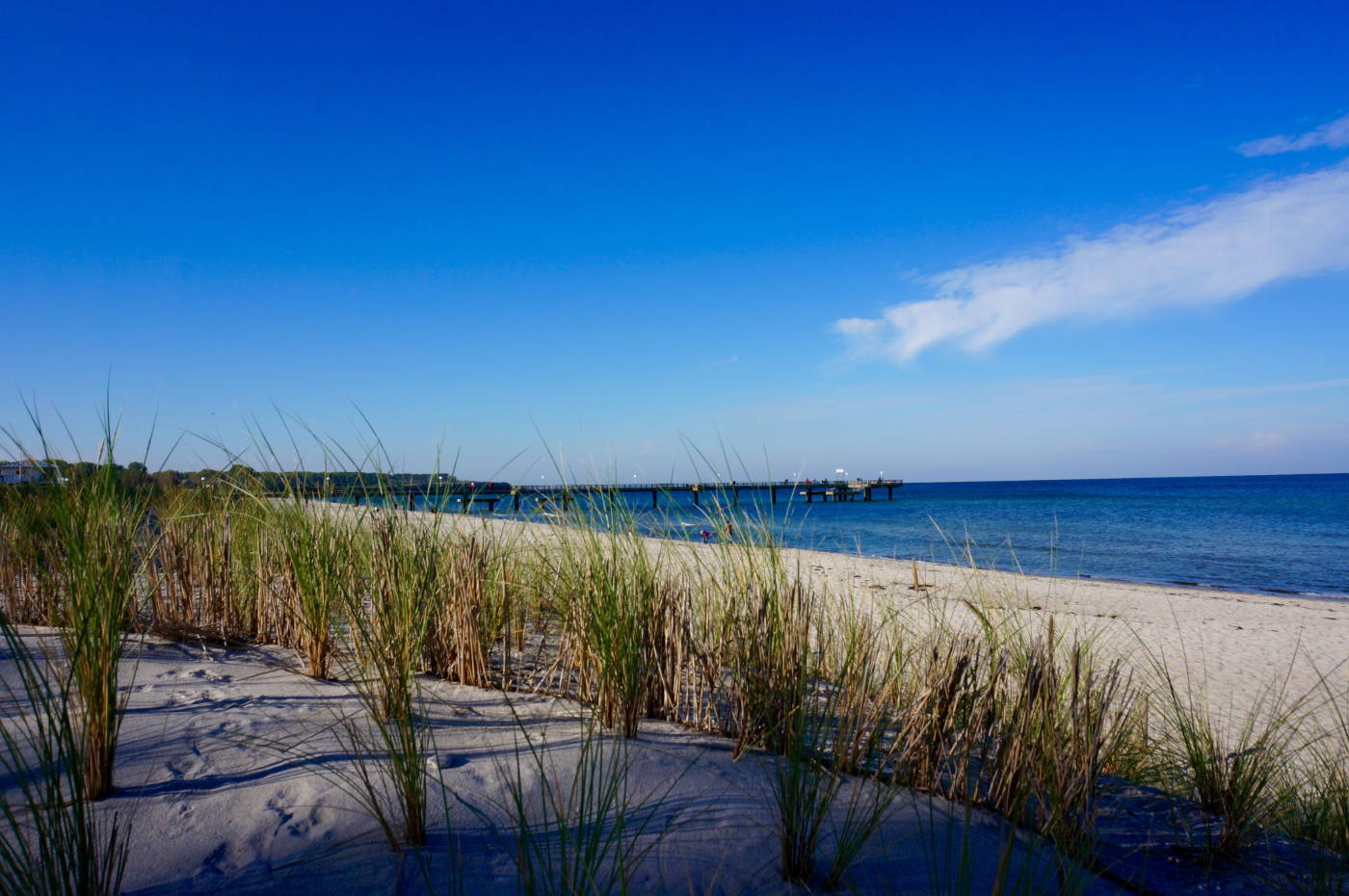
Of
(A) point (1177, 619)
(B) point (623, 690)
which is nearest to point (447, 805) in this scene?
(B) point (623, 690)

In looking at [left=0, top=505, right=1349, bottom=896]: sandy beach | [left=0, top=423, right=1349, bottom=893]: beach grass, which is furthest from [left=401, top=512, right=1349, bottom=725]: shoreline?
[left=0, top=505, right=1349, bottom=896]: sandy beach

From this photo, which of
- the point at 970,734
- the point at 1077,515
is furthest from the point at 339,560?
the point at 1077,515

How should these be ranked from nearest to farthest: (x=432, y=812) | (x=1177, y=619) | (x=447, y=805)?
(x=447, y=805) < (x=432, y=812) < (x=1177, y=619)

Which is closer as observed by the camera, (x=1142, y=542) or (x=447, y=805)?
(x=447, y=805)

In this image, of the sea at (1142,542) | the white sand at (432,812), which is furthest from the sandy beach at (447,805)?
the sea at (1142,542)

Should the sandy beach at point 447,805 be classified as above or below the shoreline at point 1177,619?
above

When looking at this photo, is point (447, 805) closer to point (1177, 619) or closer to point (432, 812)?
point (432, 812)

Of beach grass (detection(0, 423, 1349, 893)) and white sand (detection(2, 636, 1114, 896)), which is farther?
beach grass (detection(0, 423, 1349, 893))

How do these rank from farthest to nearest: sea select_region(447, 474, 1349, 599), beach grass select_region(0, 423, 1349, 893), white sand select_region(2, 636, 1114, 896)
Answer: sea select_region(447, 474, 1349, 599), beach grass select_region(0, 423, 1349, 893), white sand select_region(2, 636, 1114, 896)

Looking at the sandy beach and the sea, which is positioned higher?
the sandy beach

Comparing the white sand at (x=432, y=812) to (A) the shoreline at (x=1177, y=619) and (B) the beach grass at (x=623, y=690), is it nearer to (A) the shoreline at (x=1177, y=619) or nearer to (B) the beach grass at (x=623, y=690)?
(B) the beach grass at (x=623, y=690)

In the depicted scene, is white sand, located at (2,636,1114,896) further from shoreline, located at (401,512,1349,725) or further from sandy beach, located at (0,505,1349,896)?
shoreline, located at (401,512,1349,725)

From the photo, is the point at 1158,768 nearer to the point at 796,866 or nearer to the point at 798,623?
the point at 798,623


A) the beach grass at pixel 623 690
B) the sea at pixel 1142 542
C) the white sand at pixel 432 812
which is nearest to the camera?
the white sand at pixel 432 812
